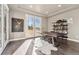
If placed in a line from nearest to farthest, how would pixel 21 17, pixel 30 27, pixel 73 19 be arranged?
pixel 21 17 → pixel 30 27 → pixel 73 19

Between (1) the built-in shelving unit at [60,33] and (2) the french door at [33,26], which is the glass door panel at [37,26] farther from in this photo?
(1) the built-in shelving unit at [60,33]

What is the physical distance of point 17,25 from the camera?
3.12 m

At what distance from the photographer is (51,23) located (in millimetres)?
3297

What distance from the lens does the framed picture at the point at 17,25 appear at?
9.95 feet

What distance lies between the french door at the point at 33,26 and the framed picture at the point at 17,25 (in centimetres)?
18

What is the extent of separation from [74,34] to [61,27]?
2.23 feet

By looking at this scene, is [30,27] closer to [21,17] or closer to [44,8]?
[21,17]

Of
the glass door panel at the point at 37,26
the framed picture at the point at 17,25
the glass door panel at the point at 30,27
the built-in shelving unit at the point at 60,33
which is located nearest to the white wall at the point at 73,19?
A: the built-in shelving unit at the point at 60,33

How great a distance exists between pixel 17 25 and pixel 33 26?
59cm

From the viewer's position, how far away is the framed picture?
3.03 m

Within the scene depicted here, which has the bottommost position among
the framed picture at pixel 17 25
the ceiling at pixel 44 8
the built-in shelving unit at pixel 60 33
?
the built-in shelving unit at pixel 60 33

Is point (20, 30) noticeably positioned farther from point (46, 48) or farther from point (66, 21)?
point (66, 21)

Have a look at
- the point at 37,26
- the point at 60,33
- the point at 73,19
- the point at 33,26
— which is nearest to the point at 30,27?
the point at 33,26
